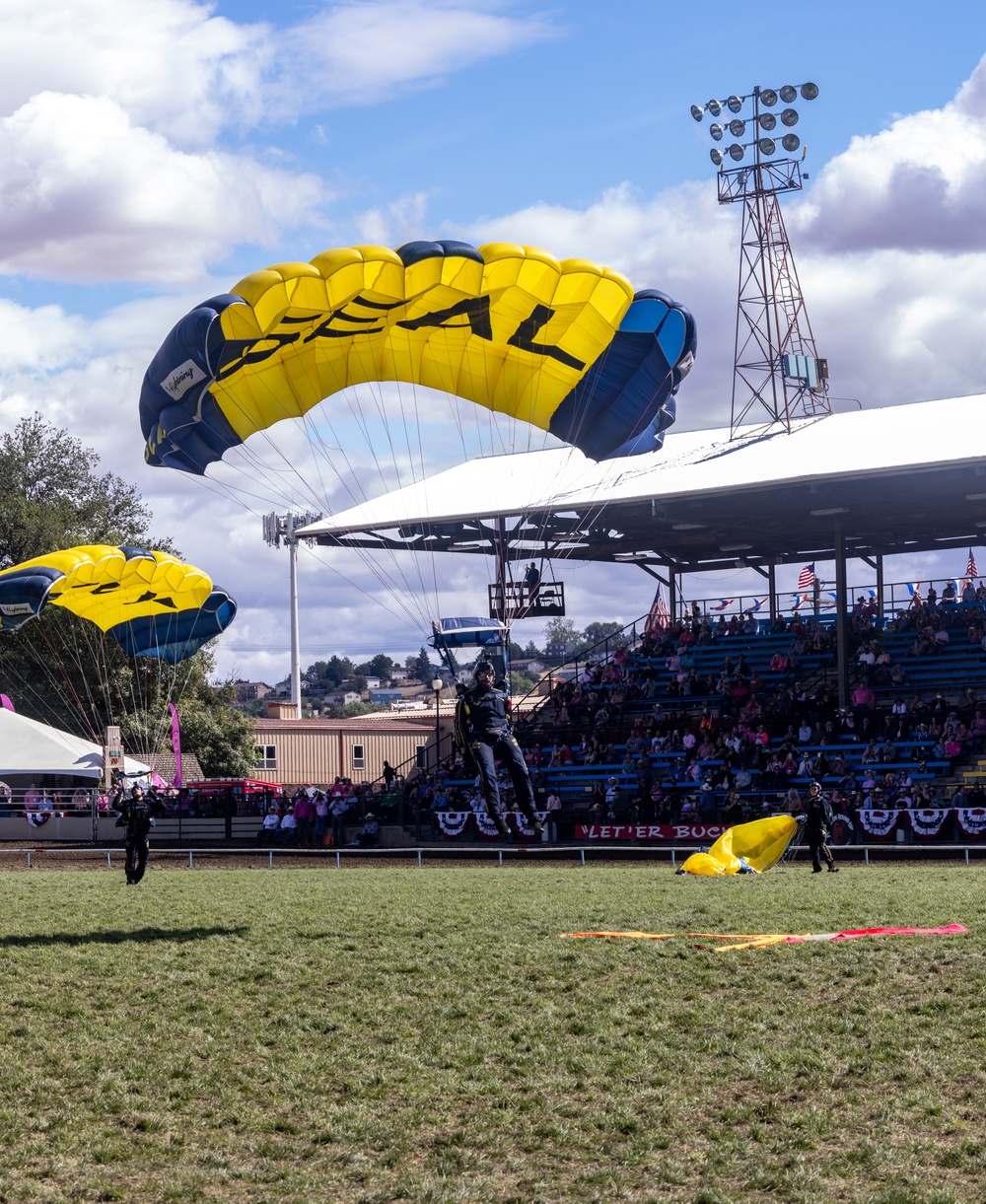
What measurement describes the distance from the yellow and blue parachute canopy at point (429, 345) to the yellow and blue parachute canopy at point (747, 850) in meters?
6.87

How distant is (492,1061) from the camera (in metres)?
9.59

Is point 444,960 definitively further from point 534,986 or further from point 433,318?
point 433,318

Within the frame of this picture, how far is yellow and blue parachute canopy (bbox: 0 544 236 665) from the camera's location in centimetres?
2891

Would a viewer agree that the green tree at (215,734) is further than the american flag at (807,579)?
Yes

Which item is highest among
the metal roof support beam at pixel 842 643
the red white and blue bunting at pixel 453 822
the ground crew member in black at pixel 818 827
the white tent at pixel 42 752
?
the metal roof support beam at pixel 842 643

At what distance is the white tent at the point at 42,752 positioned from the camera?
40.2 meters

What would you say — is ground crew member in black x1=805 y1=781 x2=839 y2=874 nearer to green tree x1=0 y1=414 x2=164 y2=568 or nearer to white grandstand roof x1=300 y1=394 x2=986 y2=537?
white grandstand roof x1=300 y1=394 x2=986 y2=537

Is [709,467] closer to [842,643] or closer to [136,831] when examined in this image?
[842,643]

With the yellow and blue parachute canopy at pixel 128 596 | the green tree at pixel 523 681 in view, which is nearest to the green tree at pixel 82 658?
the yellow and blue parachute canopy at pixel 128 596

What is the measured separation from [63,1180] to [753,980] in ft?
19.6

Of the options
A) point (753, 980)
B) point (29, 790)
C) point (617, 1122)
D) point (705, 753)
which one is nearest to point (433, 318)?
point (753, 980)

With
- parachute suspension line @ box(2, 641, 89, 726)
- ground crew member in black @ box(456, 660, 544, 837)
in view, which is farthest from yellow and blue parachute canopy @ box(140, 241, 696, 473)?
parachute suspension line @ box(2, 641, 89, 726)

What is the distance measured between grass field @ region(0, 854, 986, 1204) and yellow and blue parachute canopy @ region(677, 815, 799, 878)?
650cm

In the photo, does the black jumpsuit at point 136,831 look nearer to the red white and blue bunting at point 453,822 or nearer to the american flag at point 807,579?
the red white and blue bunting at point 453,822
